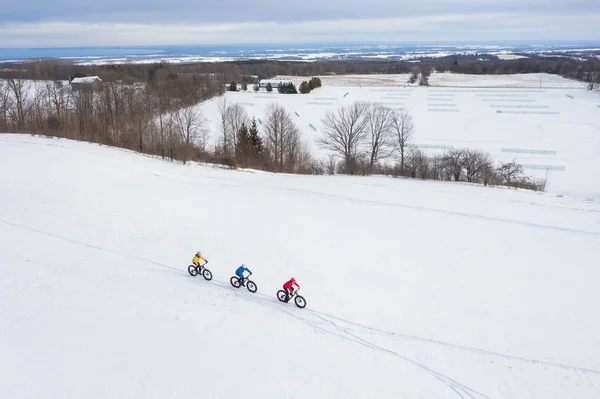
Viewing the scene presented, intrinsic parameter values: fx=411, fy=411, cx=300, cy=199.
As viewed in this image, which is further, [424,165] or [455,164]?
[424,165]

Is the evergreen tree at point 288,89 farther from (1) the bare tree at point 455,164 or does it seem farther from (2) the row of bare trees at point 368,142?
(1) the bare tree at point 455,164

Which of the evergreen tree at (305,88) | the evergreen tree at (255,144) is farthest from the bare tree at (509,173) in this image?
the evergreen tree at (305,88)

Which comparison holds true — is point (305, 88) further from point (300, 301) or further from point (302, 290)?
point (300, 301)

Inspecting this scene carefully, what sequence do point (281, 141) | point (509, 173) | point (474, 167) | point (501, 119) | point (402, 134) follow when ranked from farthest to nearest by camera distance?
point (501, 119)
point (281, 141)
point (402, 134)
point (474, 167)
point (509, 173)

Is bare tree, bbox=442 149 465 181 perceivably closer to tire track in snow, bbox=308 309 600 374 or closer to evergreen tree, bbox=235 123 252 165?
evergreen tree, bbox=235 123 252 165

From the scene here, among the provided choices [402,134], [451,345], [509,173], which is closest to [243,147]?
[402,134]

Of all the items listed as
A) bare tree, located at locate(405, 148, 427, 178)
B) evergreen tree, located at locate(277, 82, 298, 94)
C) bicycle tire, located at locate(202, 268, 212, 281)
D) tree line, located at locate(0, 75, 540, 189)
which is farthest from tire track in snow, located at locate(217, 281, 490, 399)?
evergreen tree, located at locate(277, 82, 298, 94)

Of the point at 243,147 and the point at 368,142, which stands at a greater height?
the point at 243,147

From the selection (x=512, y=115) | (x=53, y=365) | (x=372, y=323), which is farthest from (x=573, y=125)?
(x=53, y=365)
